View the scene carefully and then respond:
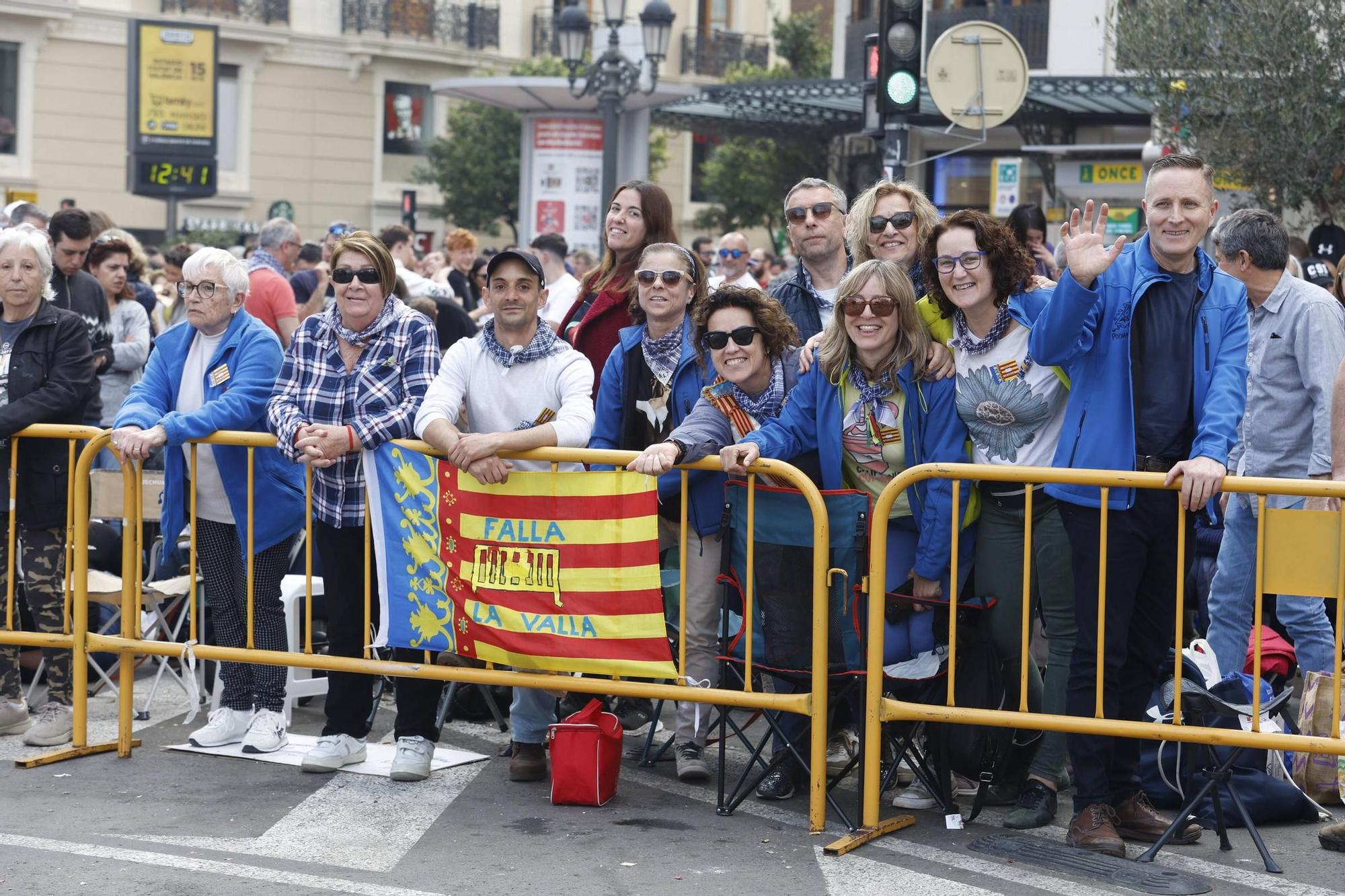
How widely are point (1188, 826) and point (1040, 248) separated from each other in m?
4.26

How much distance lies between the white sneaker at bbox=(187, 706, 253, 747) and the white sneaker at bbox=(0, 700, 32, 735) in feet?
2.62

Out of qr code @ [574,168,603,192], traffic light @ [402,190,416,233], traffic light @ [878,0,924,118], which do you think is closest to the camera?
traffic light @ [878,0,924,118]

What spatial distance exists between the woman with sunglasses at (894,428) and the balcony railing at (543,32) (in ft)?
135

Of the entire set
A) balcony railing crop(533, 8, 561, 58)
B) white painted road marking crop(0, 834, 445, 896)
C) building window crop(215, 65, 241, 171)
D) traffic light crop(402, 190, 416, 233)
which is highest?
balcony railing crop(533, 8, 561, 58)

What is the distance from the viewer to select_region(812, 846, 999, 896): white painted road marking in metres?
4.98

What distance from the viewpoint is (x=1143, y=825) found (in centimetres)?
554

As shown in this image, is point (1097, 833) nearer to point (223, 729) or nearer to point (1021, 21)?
point (223, 729)

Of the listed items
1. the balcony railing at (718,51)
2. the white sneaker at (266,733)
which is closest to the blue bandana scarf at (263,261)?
the white sneaker at (266,733)

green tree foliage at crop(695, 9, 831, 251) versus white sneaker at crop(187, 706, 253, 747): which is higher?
green tree foliage at crop(695, 9, 831, 251)

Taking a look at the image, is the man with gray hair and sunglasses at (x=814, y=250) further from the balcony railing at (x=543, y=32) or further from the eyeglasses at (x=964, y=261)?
the balcony railing at (x=543, y=32)

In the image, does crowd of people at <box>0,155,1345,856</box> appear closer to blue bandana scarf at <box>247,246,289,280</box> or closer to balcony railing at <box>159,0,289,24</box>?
blue bandana scarf at <box>247,246,289,280</box>

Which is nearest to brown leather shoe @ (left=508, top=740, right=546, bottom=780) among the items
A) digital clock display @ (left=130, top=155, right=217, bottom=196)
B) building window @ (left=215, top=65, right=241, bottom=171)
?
digital clock display @ (left=130, top=155, right=217, bottom=196)

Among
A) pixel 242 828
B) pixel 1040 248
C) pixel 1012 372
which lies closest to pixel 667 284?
pixel 1012 372

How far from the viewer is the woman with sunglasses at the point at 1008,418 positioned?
554 cm
